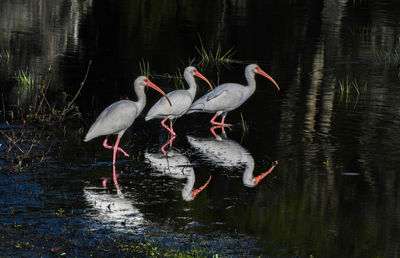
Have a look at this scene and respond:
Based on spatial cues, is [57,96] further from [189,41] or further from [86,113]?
[189,41]

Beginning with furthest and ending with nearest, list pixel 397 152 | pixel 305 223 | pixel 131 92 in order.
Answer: pixel 131 92, pixel 397 152, pixel 305 223

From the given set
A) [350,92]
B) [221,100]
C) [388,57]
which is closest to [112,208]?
[221,100]

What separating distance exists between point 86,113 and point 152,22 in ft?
52.7

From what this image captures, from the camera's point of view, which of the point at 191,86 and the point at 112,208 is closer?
the point at 112,208

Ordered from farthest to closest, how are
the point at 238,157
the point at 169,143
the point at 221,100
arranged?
1. the point at 221,100
2. the point at 169,143
3. the point at 238,157

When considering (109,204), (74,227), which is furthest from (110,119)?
(74,227)

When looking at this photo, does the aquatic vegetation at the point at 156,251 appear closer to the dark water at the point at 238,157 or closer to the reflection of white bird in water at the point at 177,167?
the dark water at the point at 238,157

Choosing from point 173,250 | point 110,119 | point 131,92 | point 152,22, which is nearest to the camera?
point 173,250

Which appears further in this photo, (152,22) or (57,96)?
(152,22)

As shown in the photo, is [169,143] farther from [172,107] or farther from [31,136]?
[31,136]

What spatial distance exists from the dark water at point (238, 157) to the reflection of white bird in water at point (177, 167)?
0.02 metres

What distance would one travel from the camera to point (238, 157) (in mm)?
11008

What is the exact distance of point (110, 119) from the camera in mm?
10516

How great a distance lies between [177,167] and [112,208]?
7.04 ft
